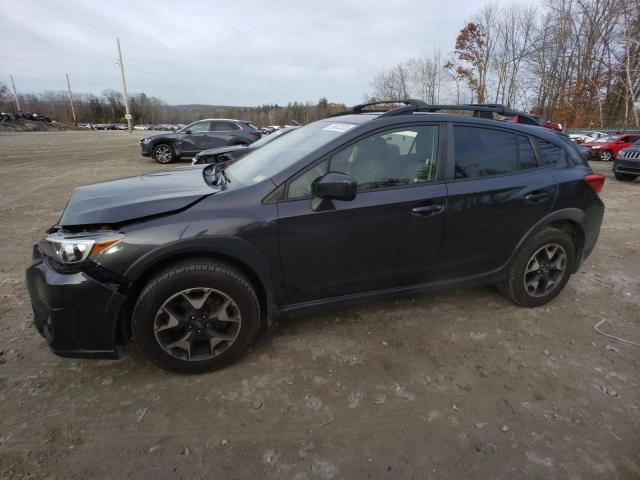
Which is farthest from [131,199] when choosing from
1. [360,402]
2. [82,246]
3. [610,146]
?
[610,146]

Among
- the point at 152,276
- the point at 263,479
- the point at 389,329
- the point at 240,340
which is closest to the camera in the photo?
the point at 263,479

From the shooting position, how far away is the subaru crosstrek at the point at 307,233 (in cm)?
220

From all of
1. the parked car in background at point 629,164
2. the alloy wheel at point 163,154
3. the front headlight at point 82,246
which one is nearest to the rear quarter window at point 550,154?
the front headlight at point 82,246

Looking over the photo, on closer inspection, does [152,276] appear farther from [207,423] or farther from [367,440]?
[367,440]

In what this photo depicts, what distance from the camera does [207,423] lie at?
6.93ft

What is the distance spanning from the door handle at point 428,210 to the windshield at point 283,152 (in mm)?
759

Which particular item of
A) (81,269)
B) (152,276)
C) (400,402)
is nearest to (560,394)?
(400,402)

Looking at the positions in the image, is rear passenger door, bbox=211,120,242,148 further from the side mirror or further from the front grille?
the front grille

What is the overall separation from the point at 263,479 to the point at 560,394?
188cm

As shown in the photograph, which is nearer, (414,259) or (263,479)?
(263,479)

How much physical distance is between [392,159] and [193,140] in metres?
11.7

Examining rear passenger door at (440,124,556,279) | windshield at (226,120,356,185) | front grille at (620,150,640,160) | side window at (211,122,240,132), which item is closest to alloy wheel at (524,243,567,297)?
rear passenger door at (440,124,556,279)

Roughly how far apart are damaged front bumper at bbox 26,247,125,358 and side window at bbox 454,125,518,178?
252 centimetres

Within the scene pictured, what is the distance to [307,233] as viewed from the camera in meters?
2.46
